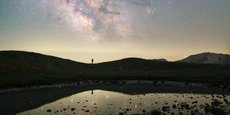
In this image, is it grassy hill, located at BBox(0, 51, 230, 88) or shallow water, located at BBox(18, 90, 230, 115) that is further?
grassy hill, located at BBox(0, 51, 230, 88)

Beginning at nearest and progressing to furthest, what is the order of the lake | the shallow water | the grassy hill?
the lake < the shallow water < the grassy hill

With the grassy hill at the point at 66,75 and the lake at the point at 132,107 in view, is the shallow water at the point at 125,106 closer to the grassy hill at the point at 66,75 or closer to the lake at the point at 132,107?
the lake at the point at 132,107

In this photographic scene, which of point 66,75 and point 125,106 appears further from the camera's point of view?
point 66,75

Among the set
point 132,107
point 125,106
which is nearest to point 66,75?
point 125,106

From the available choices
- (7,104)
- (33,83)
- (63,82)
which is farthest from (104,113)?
(63,82)

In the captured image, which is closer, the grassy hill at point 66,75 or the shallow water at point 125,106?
the shallow water at point 125,106

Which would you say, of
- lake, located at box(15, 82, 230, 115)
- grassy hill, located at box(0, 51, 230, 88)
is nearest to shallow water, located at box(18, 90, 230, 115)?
lake, located at box(15, 82, 230, 115)

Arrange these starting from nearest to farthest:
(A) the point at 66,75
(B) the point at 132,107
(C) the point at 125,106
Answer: (B) the point at 132,107, (C) the point at 125,106, (A) the point at 66,75

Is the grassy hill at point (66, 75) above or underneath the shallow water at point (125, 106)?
above

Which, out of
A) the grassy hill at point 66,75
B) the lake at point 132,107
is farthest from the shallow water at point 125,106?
the grassy hill at point 66,75

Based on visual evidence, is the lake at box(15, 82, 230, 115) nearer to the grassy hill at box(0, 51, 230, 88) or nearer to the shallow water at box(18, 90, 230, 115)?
the shallow water at box(18, 90, 230, 115)

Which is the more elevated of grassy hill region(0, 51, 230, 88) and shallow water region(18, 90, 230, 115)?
grassy hill region(0, 51, 230, 88)

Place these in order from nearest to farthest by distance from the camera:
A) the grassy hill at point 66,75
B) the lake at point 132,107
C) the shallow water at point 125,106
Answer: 1. the lake at point 132,107
2. the shallow water at point 125,106
3. the grassy hill at point 66,75

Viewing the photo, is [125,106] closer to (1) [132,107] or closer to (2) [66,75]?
(1) [132,107]
